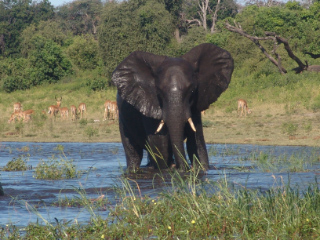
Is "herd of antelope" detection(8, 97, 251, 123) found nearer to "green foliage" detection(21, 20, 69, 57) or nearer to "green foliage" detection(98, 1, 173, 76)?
"green foliage" detection(98, 1, 173, 76)

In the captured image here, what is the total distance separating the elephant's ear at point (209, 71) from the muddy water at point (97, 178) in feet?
3.36

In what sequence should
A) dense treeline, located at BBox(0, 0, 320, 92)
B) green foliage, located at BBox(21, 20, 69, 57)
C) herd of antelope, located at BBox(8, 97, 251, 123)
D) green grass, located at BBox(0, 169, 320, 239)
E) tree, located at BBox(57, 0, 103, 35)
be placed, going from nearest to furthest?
green grass, located at BBox(0, 169, 320, 239) → herd of antelope, located at BBox(8, 97, 251, 123) → dense treeline, located at BBox(0, 0, 320, 92) → green foliage, located at BBox(21, 20, 69, 57) → tree, located at BBox(57, 0, 103, 35)

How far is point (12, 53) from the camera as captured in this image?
151 feet

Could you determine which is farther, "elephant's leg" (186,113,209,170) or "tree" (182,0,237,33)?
"tree" (182,0,237,33)

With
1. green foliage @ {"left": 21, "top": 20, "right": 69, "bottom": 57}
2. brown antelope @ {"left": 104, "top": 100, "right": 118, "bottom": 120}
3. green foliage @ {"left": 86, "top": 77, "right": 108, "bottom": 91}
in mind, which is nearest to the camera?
brown antelope @ {"left": 104, "top": 100, "right": 118, "bottom": 120}

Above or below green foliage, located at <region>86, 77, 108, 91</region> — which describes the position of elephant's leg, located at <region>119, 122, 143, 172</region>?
above

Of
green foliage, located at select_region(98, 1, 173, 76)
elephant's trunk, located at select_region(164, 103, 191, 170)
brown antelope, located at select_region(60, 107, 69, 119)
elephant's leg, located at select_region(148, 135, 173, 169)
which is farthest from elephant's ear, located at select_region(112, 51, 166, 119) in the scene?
green foliage, located at select_region(98, 1, 173, 76)

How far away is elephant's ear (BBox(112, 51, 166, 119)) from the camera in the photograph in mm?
8094

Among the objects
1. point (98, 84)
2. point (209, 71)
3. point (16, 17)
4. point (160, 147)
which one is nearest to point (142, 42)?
point (98, 84)

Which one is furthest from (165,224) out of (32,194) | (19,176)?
(19,176)

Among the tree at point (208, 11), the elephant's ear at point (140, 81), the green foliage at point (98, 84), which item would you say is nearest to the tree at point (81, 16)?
the tree at point (208, 11)

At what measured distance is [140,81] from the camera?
27.3 feet

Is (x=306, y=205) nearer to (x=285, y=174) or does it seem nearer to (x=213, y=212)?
(x=213, y=212)

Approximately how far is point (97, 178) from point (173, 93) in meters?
2.05
